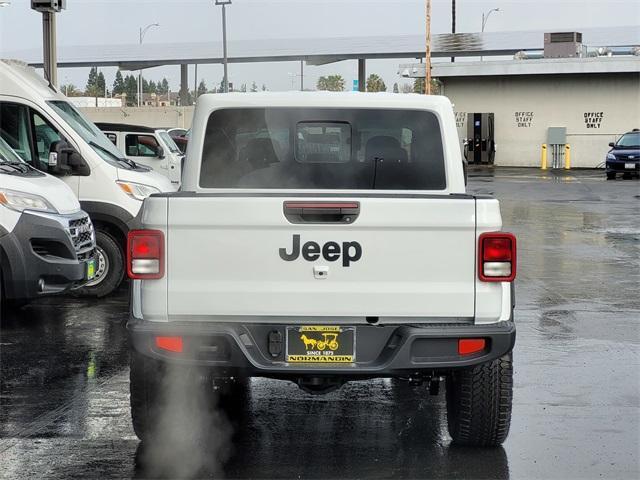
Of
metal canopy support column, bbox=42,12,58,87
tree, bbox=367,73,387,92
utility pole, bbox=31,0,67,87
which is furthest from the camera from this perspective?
tree, bbox=367,73,387,92

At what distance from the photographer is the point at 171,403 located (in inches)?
245

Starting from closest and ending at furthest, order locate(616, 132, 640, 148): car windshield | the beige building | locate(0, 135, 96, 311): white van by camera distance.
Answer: locate(0, 135, 96, 311): white van < locate(616, 132, 640, 148): car windshield < the beige building

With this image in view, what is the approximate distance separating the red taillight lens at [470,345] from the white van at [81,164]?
22.5 ft

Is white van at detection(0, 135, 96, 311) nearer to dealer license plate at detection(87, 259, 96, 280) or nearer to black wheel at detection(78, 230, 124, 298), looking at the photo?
dealer license plate at detection(87, 259, 96, 280)

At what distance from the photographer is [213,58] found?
63.2 metres

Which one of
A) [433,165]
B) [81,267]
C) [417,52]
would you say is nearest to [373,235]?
[433,165]

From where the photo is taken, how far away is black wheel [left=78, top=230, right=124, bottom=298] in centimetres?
1197

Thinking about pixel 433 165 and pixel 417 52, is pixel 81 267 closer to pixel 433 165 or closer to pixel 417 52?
pixel 433 165

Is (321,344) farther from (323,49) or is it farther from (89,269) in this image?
(323,49)

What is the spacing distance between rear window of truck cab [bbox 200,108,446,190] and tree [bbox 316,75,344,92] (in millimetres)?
140260

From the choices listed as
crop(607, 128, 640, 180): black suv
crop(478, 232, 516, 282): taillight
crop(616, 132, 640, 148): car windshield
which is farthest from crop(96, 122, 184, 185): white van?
crop(616, 132, 640, 148): car windshield

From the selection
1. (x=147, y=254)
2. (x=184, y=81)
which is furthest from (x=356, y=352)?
(x=184, y=81)

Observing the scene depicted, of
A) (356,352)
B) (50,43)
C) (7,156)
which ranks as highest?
(50,43)

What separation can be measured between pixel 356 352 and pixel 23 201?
499 centimetres
